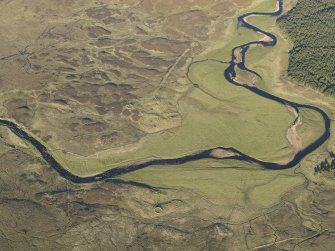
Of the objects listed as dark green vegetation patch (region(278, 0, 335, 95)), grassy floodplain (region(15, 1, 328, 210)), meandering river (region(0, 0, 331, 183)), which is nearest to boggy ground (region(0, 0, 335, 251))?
grassy floodplain (region(15, 1, 328, 210))

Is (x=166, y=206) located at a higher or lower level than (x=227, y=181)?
lower

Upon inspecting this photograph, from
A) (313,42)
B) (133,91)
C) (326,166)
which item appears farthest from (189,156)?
(313,42)

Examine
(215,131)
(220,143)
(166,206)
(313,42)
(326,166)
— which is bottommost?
(166,206)

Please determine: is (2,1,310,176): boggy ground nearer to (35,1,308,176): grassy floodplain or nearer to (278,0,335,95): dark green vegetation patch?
(35,1,308,176): grassy floodplain

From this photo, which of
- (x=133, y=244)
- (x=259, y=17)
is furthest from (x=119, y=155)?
(x=259, y=17)

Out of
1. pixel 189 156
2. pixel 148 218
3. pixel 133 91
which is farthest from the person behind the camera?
pixel 133 91

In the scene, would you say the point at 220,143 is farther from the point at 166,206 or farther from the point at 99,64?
the point at 99,64

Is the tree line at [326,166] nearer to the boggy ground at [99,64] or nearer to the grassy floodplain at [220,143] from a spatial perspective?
the grassy floodplain at [220,143]

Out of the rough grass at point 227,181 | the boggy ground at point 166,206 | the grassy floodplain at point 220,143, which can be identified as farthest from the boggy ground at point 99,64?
the rough grass at point 227,181

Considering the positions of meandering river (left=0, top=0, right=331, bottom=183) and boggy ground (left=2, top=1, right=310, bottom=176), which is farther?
boggy ground (left=2, top=1, right=310, bottom=176)
